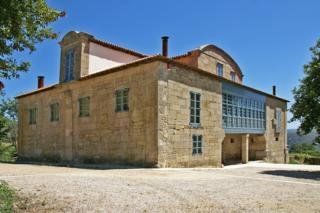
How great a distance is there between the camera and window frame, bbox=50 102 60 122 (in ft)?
68.8

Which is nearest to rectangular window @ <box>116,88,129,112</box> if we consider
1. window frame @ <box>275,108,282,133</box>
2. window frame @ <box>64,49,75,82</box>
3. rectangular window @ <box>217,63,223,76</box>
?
window frame @ <box>64,49,75,82</box>

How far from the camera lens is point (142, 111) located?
15.2 metres

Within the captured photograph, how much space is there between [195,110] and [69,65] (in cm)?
821

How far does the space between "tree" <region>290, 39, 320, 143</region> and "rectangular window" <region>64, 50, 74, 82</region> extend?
12.2m

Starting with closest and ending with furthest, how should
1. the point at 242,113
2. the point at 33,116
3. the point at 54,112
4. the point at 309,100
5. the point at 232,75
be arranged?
the point at 309,100, the point at 242,113, the point at 54,112, the point at 33,116, the point at 232,75

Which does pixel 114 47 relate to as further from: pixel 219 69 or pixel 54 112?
pixel 219 69

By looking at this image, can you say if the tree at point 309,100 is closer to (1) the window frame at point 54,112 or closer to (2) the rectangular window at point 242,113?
(2) the rectangular window at point 242,113

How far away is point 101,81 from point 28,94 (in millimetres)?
9385

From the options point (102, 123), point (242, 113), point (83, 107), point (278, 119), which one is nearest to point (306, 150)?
point (278, 119)

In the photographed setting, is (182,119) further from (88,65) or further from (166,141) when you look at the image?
(88,65)

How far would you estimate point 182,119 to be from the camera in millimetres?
15836

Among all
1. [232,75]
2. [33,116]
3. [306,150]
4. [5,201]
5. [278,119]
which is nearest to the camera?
[5,201]

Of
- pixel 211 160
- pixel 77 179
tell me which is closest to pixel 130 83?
pixel 211 160

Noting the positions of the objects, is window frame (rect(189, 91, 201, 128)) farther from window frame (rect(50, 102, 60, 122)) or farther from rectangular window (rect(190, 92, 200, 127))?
window frame (rect(50, 102, 60, 122))
